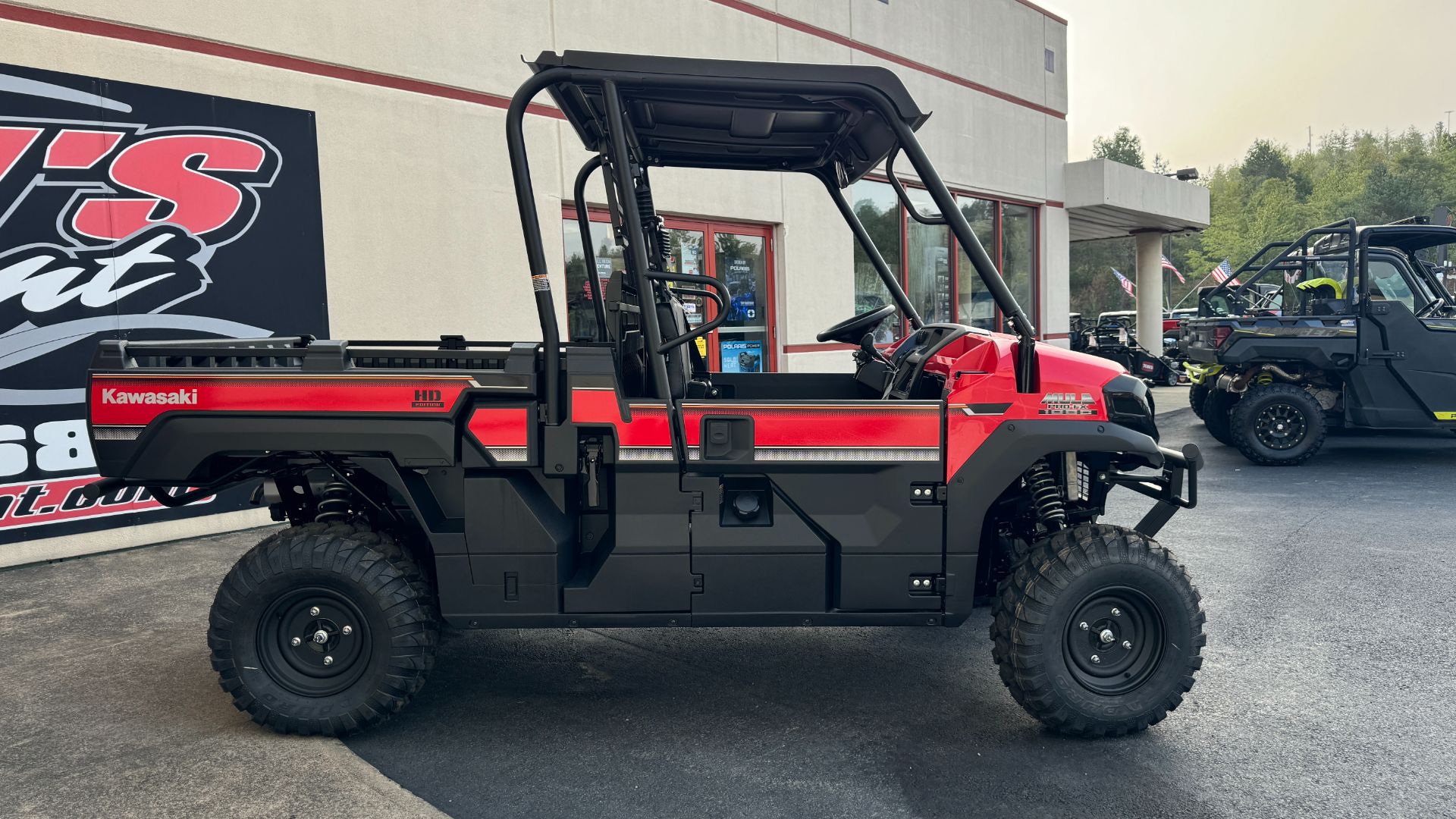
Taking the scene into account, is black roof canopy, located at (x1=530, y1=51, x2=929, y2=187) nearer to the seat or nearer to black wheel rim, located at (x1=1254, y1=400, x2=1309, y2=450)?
the seat

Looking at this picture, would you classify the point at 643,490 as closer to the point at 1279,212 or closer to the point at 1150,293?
the point at 1150,293

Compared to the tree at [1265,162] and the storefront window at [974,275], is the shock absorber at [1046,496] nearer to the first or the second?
the storefront window at [974,275]

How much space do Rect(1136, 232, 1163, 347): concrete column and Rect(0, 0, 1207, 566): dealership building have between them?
9546 millimetres

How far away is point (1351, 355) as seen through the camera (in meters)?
8.88

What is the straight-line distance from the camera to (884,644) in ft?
14.4

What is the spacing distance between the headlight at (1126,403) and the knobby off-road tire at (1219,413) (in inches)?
303

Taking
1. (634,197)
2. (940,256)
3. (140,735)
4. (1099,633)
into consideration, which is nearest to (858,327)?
(634,197)

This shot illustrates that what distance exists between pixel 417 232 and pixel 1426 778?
6744mm

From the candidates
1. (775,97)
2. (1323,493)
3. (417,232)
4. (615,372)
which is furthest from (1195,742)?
(417,232)

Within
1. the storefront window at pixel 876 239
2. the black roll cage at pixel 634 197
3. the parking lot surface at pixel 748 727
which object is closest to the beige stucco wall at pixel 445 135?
the storefront window at pixel 876 239

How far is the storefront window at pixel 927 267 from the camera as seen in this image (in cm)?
1233

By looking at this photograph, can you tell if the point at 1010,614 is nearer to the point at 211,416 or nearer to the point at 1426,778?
the point at 1426,778

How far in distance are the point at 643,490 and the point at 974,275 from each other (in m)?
10.9

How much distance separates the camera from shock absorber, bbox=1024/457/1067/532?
352 centimetres
